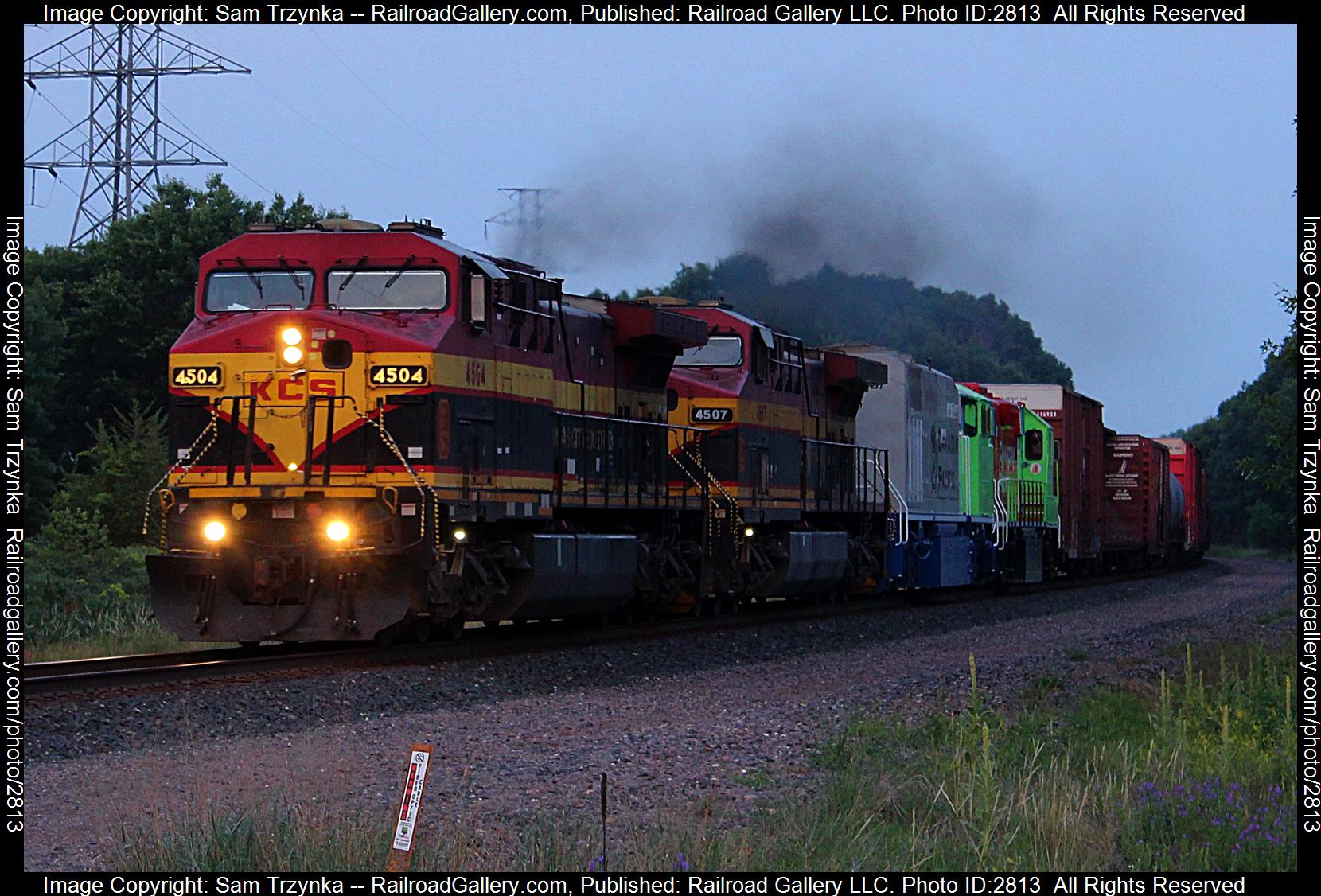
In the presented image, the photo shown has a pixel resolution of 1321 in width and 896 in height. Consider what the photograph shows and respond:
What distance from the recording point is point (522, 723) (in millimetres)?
11211

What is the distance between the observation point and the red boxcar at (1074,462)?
3525 cm

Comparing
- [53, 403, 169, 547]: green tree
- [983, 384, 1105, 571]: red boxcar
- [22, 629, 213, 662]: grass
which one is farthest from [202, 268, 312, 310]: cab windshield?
[983, 384, 1105, 571]: red boxcar

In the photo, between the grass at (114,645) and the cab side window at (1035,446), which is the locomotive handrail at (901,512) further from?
the grass at (114,645)

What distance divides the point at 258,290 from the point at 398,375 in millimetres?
1791

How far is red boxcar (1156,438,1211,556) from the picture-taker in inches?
1961

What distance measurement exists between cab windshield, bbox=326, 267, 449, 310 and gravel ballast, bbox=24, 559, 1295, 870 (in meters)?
3.34

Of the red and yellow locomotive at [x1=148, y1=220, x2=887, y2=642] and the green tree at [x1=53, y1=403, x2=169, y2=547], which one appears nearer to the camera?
the red and yellow locomotive at [x1=148, y1=220, x2=887, y2=642]

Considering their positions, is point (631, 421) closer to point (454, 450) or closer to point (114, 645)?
point (454, 450)

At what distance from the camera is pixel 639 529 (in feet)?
65.0

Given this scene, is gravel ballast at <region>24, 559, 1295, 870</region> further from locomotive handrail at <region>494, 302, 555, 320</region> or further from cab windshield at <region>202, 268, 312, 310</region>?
cab windshield at <region>202, 268, 312, 310</region>

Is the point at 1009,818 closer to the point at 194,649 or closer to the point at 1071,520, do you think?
the point at 194,649

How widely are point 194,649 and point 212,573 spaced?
12.3 ft

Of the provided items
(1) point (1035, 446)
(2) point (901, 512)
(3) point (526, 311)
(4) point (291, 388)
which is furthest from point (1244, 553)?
(4) point (291, 388)
